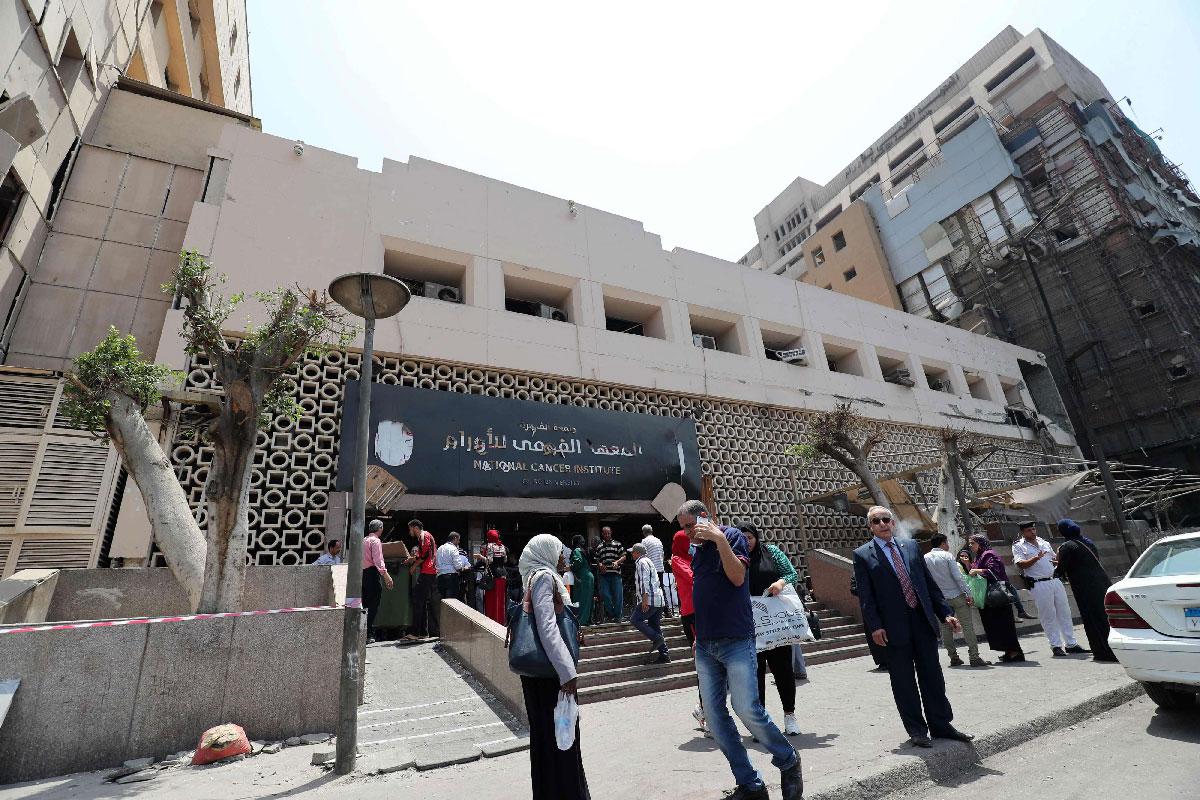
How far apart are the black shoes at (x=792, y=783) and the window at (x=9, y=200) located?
12385 millimetres

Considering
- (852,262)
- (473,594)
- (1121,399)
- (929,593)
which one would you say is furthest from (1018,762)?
(852,262)

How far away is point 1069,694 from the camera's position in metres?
4.77

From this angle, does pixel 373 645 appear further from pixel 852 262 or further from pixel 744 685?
pixel 852 262

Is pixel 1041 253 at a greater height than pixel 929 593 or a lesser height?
greater

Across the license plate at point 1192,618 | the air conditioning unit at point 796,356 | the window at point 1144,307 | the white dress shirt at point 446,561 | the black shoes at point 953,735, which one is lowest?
the black shoes at point 953,735

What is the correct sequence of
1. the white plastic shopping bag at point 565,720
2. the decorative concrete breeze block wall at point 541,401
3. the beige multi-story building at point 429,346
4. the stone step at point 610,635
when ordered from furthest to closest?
the decorative concrete breeze block wall at point 541,401 < the beige multi-story building at point 429,346 < the stone step at point 610,635 < the white plastic shopping bag at point 565,720

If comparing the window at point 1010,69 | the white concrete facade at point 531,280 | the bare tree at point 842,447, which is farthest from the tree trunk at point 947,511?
the window at point 1010,69

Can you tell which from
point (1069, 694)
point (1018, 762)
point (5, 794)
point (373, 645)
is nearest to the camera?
point (1018, 762)

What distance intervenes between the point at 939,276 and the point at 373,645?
2893 cm

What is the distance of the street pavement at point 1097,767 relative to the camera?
3.04 metres

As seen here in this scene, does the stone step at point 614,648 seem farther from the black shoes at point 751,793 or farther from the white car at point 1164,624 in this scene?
the white car at point 1164,624

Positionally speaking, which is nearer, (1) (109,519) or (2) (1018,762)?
(2) (1018,762)

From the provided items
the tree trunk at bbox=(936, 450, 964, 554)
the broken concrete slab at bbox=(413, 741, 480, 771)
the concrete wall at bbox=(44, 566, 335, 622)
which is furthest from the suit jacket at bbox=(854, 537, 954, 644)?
the tree trunk at bbox=(936, 450, 964, 554)

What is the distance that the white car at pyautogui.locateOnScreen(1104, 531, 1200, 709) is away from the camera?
3.89 meters
